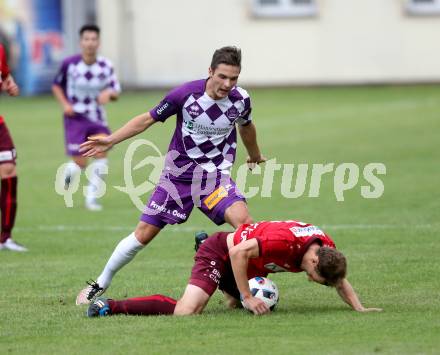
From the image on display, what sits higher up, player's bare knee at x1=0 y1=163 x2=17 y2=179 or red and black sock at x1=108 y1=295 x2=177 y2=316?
red and black sock at x1=108 y1=295 x2=177 y2=316

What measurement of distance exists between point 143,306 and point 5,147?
3.68 m

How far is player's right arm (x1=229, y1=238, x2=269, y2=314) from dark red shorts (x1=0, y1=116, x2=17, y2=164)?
158 inches

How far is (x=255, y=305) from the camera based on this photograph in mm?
7688

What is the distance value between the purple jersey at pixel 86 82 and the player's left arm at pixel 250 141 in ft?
19.6

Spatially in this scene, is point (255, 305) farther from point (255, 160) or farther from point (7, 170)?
point (7, 170)

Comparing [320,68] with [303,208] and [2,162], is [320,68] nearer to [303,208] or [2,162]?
[303,208]

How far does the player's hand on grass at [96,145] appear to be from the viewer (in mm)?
8203

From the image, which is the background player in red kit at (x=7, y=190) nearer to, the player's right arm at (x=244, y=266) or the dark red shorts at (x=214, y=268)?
the dark red shorts at (x=214, y=268)

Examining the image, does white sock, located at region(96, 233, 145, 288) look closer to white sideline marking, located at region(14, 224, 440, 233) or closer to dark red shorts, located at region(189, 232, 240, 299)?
dark red shorts, located at region(189, 232, 240, 299)

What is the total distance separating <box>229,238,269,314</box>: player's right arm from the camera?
7.61m

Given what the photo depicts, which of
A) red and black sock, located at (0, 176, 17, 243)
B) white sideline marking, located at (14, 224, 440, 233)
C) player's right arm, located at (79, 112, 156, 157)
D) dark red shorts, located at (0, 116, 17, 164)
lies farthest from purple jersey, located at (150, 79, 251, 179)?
white sideline marking, located at (14, 224, 440, 233)

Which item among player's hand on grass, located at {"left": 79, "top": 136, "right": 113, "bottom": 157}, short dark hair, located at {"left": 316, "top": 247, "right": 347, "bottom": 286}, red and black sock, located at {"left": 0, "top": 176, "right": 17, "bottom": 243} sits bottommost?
red and black sock, located at {"left": 0, "top": 176, "right": 17, "bottom": 243}

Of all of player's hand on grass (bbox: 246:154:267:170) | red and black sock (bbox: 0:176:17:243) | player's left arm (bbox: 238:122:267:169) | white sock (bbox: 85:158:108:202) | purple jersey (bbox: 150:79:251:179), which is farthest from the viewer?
white sock (bbox: 85:158:108:202)

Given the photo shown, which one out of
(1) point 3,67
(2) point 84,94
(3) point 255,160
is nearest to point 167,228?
(1) point 3,67
